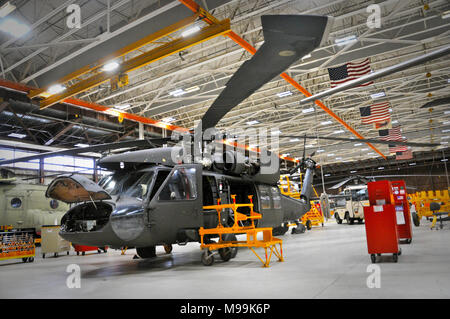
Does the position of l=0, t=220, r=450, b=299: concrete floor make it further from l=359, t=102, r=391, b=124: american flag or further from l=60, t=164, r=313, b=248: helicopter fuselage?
l=359, t=102, r=391, b=124: american flag

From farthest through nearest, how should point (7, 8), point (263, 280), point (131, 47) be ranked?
point (131, 47) < point (7, 8) < point (263, 280)

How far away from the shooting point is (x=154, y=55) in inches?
505

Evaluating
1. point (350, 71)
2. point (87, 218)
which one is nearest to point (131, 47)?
point (87, 218)

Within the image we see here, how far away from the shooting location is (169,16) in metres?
11.4

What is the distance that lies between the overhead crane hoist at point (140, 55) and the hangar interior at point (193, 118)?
0.05 meters

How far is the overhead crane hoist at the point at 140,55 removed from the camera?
1137 centimetres

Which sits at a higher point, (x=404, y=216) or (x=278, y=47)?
(x=278, y=47)

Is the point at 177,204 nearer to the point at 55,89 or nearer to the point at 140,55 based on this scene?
the point at 140,55

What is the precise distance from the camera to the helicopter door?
6.30 metres

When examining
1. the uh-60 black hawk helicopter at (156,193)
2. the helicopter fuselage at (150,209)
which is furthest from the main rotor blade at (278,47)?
the helicopter fuselage at (150,209)

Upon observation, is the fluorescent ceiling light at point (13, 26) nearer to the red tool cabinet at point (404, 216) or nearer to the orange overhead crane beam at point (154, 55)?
the orange overhead crane beam at point (154, 55)

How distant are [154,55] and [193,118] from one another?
10.7 meters

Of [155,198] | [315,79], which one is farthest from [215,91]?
[155,198]

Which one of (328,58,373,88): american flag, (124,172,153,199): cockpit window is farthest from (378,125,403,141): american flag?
(124,172,153,199): cockpit window
